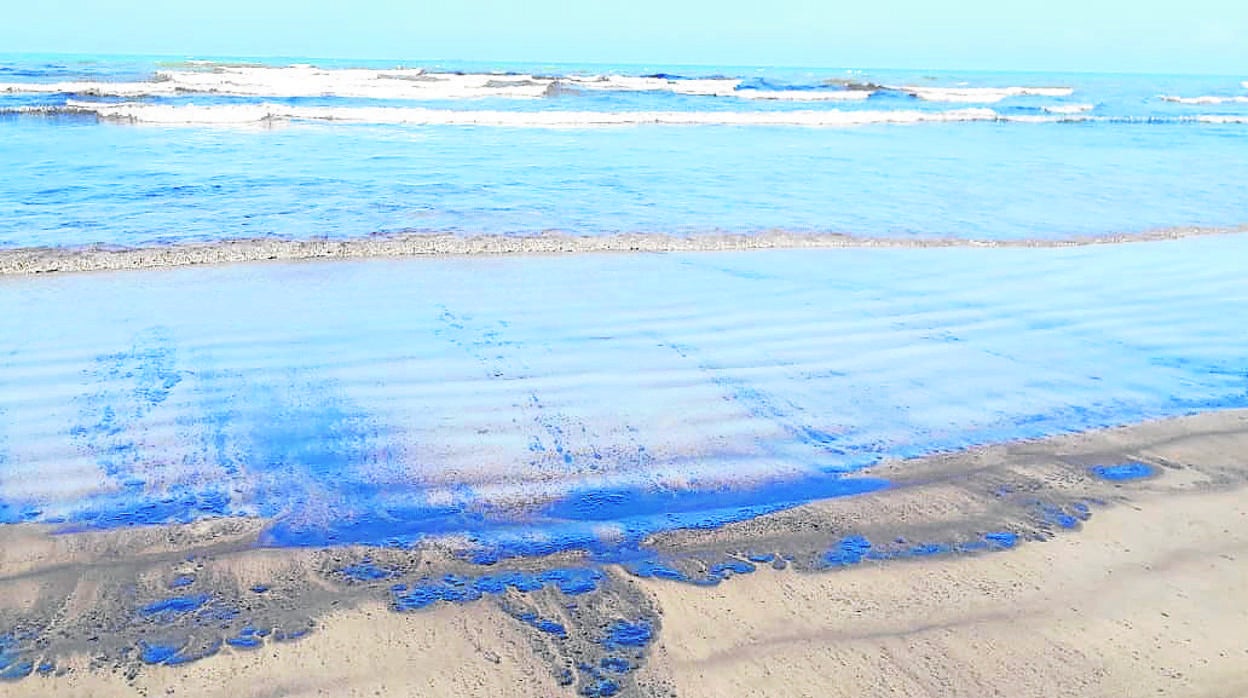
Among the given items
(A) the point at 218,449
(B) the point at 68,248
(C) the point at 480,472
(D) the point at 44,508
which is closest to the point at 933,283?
(C) the point at 480,472

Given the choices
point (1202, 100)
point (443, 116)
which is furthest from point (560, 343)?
point (1202, 100)

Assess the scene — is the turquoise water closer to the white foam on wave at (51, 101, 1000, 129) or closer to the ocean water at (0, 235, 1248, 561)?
the ocean water at (0, 235, 1248, 561)

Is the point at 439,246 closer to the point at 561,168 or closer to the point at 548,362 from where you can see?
the point at 548,362

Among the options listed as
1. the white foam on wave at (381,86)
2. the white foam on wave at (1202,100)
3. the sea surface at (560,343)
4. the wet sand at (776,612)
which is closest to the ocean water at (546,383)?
the sea surface at (560,343)

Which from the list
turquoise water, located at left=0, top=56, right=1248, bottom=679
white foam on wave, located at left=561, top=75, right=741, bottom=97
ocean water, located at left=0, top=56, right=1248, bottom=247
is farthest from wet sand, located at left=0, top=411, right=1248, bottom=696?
white foam on wave, located at left=561, top=75, right=741, bottom=97

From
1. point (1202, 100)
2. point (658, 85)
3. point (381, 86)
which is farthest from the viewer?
point (1202, 100)

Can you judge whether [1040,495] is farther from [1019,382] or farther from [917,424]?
[1019,382]
